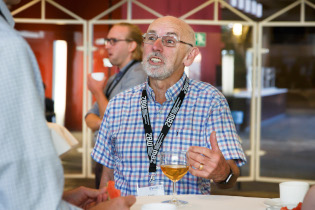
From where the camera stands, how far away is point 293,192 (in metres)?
1.84

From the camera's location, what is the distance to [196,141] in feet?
8.12

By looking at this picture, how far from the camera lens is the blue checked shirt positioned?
96.5 inches

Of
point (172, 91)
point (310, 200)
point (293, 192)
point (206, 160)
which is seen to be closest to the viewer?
point (310, 200)

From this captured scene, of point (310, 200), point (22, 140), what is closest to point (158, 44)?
point (310, 200)

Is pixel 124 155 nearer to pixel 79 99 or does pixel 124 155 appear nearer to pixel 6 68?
pixel 6 68

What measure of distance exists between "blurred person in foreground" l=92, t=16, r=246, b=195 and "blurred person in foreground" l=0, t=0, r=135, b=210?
4.78ft

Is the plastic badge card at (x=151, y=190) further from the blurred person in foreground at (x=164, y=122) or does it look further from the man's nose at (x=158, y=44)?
the man's nose at (x=158, y=44)

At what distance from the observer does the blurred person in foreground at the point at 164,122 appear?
2.44 meters

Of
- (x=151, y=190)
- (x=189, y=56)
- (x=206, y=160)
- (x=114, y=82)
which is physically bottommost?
(x=151, y=190)

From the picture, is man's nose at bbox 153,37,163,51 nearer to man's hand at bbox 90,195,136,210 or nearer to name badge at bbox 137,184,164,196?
name badge at bbox 137,184,164,196

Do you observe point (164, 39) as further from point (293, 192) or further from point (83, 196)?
point (83, 196)

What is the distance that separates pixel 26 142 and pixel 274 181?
261 inches

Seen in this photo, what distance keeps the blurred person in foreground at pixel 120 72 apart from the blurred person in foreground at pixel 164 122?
2.83ft

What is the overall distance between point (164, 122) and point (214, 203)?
2.39ft
